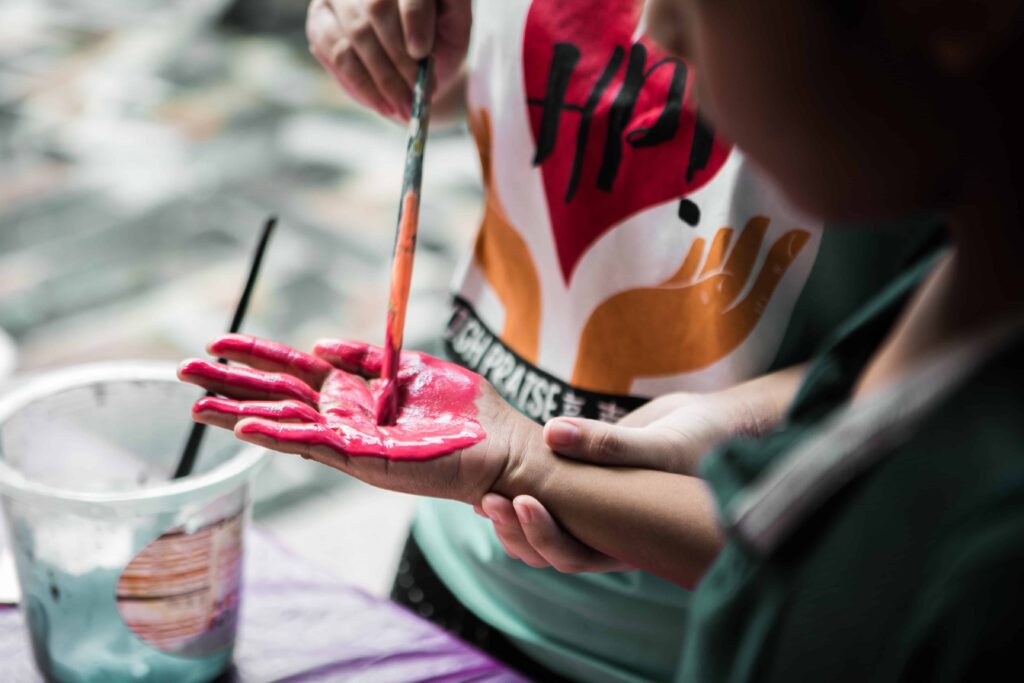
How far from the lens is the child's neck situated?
0.52 metres

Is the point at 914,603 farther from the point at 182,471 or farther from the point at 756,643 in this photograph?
the point at 182,471

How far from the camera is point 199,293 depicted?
2.96 m

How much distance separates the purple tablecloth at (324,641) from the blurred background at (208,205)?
62cm

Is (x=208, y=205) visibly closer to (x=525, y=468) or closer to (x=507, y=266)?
(x=507, y=266)

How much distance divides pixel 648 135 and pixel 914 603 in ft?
1.75

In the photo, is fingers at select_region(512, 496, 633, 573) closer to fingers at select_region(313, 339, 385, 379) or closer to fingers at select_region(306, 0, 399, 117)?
fingers at select_region(313, 339, 385, 379)

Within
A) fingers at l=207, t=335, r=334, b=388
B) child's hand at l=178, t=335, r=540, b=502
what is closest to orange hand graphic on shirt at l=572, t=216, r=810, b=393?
child's hand at l=178, t=335, r=540, b=502

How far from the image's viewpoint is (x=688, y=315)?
95cm

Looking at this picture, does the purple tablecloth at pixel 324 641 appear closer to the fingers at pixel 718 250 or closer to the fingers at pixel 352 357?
the fingers at pixel 352 357

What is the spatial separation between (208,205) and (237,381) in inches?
110

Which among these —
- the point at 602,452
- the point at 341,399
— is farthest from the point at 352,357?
the point at 602,452

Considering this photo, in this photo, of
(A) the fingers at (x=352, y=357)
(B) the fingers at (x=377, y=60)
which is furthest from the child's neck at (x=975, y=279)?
(B) the fingers at (x=377, y=60)

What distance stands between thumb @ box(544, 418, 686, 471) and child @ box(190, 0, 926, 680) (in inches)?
0.6

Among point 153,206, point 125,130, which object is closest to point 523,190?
point 153,206
